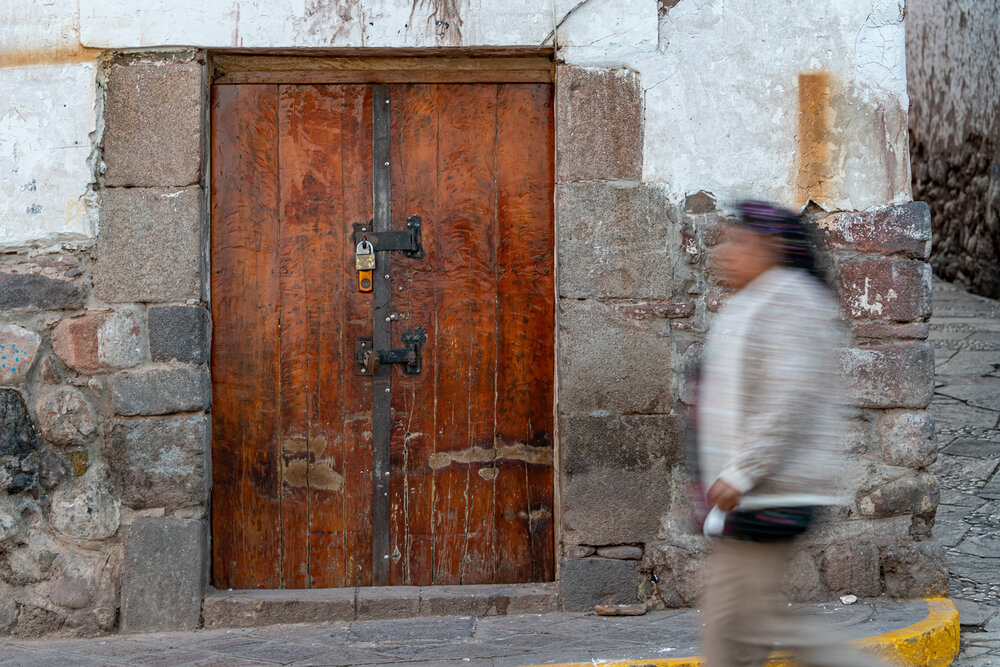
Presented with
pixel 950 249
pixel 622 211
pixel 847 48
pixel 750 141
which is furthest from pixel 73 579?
pixel 950 249

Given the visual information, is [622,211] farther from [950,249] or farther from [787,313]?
[950,249]

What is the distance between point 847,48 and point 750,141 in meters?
0.51

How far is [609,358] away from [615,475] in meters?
0.45

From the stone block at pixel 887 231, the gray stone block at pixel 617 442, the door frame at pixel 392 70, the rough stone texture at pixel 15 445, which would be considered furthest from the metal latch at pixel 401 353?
the stone block at pixel 887 231

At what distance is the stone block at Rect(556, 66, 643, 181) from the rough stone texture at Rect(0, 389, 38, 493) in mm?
2224

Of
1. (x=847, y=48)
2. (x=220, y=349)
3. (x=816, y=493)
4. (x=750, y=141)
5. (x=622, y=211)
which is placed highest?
(x=847, y=48)

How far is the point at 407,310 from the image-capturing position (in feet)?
13.9

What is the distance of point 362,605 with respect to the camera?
4.07 metres

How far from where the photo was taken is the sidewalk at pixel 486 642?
3586mm

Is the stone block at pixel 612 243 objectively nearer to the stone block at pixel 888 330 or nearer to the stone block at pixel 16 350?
the stone block at pixel 888 330

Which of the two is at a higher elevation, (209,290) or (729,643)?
(209,290)

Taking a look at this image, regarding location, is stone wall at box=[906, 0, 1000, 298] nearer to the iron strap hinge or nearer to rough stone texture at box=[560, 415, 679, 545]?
rough stone texture at box=[560, 415, 679, 545]

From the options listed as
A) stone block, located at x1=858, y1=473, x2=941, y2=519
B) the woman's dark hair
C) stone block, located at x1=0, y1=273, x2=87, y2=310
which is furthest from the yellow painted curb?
stone block, located at x1=0, y1=273, x2=87, y2=310

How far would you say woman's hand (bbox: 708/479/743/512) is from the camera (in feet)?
8.35
